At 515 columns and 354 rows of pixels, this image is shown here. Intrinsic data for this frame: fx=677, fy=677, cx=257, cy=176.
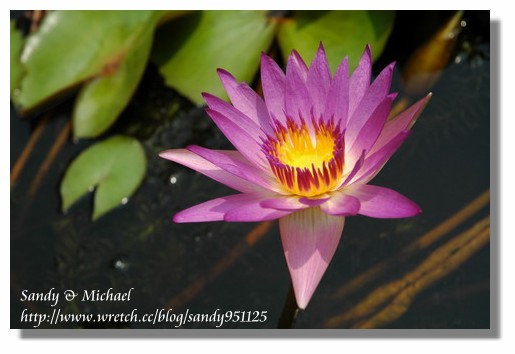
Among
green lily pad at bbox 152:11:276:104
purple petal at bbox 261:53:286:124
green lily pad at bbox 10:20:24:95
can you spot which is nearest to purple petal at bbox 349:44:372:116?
purple petal at bbox 261:53:286:124

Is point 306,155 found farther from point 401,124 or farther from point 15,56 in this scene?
point 15,56

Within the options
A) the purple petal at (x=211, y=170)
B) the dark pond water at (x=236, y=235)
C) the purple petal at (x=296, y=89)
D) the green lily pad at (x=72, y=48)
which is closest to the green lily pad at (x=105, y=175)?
the dark pond water at (x=236, y=235)

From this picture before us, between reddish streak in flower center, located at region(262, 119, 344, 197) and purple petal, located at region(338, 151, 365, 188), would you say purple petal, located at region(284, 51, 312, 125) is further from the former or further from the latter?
purple petal, located at region(338, 151, 365, 188)

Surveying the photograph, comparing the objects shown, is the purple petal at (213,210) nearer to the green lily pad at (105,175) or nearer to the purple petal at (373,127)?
the purple petal at (373,127)

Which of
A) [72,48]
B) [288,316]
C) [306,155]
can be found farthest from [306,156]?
[72,48]

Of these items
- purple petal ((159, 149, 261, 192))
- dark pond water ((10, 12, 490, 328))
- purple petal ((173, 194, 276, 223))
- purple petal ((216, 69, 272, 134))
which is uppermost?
purple petal ((216, 69, 272, 134))

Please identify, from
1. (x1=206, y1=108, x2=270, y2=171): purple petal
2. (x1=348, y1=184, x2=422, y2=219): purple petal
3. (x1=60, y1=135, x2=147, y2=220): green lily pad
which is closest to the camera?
(x1=348, y1=184, x2=422, y2=219): purple petal
